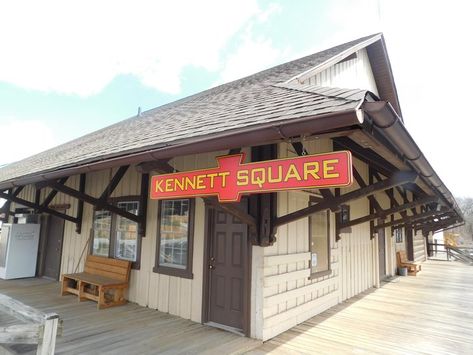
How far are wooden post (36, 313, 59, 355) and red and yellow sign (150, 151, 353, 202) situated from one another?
5.19ft

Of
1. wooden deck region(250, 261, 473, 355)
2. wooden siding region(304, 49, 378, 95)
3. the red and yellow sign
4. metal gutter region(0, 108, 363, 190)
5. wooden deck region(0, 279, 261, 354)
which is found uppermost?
wooden siding region(304, 49, 378, 95)

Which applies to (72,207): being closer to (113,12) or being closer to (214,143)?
(113,12)

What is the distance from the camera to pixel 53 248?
8.82 m

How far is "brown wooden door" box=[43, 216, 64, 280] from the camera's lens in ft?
27.8

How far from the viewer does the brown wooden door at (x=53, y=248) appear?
8485mm

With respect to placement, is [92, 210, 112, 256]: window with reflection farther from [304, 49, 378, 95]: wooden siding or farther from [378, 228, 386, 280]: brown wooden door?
[378, 228, 386, 280]: brown wooden door

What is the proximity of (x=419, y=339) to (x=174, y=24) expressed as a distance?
9535 mm

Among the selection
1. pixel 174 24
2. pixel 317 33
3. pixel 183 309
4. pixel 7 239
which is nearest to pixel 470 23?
pixel 317 33

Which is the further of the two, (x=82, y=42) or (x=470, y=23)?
(x=82, y=42)

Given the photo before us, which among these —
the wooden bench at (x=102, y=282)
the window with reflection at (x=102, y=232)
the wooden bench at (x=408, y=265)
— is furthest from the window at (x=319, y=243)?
the wooden bench at (x=408, y=265)

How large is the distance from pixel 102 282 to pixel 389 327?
5.08m

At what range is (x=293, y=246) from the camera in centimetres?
517

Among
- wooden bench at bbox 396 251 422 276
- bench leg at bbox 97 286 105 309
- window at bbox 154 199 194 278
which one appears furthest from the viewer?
wooden bench at bbox 396 251 422 276

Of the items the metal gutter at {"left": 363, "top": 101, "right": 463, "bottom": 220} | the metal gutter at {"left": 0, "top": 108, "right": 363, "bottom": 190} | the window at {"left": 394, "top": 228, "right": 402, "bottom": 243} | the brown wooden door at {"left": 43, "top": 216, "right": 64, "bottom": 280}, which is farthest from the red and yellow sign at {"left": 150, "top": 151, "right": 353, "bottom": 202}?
the window at {"left": 394, "top": 228, "right": 402, "bottom": 243}
